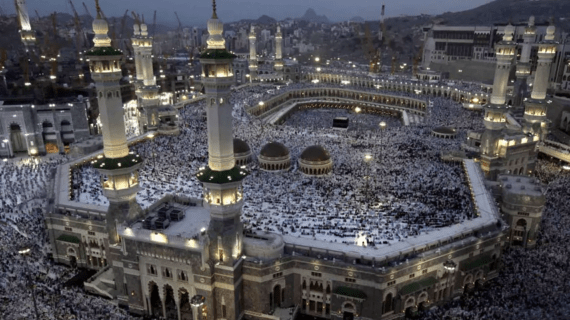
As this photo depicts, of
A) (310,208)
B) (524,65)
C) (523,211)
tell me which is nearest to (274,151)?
(310,208)

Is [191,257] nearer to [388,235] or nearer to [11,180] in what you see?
[388,235]

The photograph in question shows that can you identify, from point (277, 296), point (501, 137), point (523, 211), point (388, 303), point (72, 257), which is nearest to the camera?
point (388, 303)

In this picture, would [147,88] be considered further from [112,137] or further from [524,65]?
[524,65]

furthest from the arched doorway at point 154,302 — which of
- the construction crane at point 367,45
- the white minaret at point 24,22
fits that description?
the construction crane at point 367,45

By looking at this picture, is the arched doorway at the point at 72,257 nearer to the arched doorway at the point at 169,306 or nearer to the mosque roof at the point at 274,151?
the arched doorway at the point at 169,306

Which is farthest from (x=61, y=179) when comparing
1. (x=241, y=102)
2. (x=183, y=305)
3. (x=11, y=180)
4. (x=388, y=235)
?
(x=241, y=102)

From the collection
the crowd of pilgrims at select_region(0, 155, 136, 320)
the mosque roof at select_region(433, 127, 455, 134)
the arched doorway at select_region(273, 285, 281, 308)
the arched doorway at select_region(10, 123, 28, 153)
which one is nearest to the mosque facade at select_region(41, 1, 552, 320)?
the arched doorway at select_region(273, 285, 281, 308)
